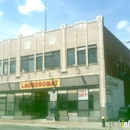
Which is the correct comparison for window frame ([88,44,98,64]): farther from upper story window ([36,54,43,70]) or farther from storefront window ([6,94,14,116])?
storefront window ([6,94,14,116])

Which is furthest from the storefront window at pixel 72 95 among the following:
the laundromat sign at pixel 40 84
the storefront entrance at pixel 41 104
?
the storefront entrance at pixel 41 104

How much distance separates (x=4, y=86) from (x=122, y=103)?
17.0m

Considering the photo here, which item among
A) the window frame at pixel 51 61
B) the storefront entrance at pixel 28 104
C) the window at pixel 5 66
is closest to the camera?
the window frame at pixel 51 61

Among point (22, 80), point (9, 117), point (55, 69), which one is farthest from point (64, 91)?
point (9, 117)

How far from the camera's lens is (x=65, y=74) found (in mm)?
28578

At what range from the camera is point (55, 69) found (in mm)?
29469

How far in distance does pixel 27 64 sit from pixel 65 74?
21.4 ft

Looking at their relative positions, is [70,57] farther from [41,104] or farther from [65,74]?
[41,104]

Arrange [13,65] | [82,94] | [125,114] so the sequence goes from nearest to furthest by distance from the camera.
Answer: [125,114] → [82,94] → [13,65]

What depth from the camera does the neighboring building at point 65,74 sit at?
2659 centimetres

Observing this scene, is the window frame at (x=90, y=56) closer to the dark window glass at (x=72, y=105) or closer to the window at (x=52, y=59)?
the window at (x=52, y=59)

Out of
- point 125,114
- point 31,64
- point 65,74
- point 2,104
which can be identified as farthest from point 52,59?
point 125,114

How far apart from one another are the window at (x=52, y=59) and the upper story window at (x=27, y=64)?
8.39ft

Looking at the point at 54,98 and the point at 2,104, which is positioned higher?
the point at 54,98
